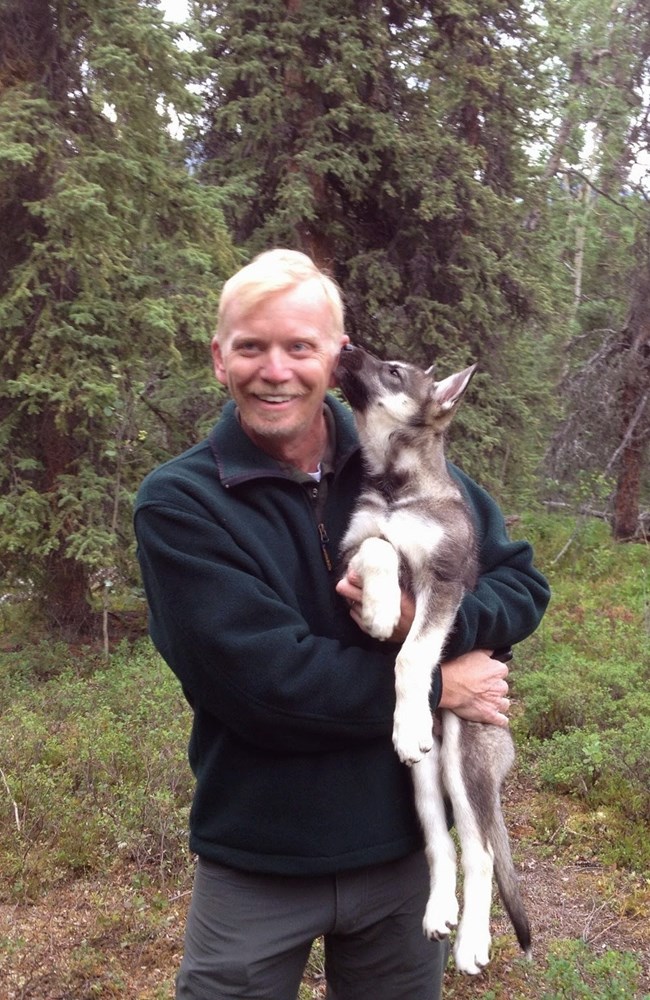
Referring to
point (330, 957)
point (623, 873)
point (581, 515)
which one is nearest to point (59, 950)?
point (330, 957)

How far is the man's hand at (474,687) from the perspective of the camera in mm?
2863

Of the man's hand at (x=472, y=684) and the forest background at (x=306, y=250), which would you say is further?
the forest background at (x=306, y=250)

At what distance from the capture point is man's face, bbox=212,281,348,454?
255cm

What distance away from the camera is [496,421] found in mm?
12711

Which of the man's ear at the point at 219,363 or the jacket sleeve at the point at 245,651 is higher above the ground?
the man's ear at the point at 219,363

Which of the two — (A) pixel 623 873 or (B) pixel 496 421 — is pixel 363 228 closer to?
(B) pixel 496 421

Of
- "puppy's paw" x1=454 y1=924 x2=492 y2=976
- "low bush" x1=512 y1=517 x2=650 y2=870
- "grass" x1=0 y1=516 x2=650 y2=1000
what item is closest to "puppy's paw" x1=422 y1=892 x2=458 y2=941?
"puppy's paw" x1=454 y1=924 x2=492 y2=976

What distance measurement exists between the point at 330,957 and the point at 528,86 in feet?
42.9

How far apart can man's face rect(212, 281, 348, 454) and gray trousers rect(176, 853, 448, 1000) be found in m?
1.24

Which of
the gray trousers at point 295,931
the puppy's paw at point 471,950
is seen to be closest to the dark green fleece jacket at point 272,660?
the gray trousers at point 295,931

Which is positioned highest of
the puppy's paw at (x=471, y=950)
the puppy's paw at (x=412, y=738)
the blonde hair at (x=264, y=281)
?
the blonde hair at (x=264, y=281)

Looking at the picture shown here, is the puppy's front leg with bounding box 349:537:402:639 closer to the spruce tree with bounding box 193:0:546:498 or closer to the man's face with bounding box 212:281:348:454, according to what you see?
the man's face with bounding box 212:281:348:454

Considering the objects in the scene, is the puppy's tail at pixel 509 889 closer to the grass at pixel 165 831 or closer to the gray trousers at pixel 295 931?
the gray trousers at pixel 295 931

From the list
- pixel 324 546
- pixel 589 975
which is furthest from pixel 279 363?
pixel 589 975
